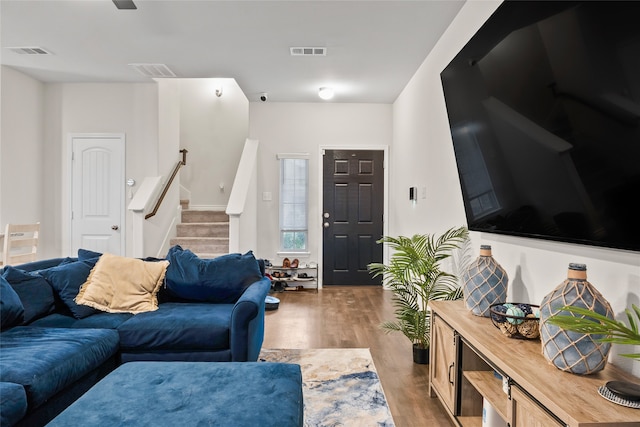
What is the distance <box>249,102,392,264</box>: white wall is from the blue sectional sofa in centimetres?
273

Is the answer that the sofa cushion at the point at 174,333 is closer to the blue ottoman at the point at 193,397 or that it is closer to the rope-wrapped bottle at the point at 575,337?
the blue ottoman at the point at 193,397

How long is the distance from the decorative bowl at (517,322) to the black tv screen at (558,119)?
355 millimetres

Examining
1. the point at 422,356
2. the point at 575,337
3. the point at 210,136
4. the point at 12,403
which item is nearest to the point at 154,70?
the point at 210,136

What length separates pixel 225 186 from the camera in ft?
24.3

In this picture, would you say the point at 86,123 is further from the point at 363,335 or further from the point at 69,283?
the point at 363,335

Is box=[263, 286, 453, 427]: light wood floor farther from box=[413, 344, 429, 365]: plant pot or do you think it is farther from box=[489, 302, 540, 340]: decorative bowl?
box=[489, 302, 540, 340]: decorative bowl

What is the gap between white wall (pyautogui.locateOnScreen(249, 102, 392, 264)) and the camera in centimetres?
596

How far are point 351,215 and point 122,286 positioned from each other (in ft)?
12.0

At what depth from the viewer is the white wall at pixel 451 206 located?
1.53 meters

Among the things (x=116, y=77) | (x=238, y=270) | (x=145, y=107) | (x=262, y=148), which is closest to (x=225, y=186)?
(x=262, y=148)

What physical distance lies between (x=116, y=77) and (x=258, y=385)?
4725 millimetres

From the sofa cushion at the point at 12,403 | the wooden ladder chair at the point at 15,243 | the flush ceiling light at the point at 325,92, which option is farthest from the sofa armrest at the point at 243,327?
the flush ceiling light at the point at 325,92

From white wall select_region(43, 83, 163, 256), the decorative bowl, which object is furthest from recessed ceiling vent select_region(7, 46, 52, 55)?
the decorative bowl

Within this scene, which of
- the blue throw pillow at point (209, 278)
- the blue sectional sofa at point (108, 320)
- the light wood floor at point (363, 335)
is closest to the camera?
the blue sectional sofa at point (108, 320)
